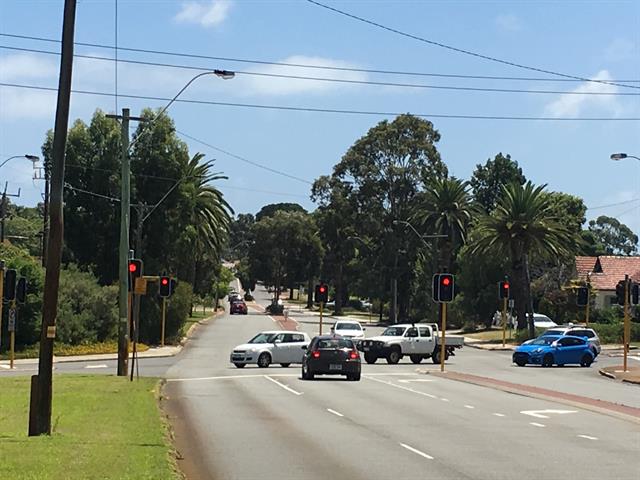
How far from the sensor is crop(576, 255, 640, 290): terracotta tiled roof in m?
91.0

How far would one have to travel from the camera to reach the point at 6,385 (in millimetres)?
27875

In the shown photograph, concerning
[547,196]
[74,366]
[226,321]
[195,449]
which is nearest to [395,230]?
[226,321]

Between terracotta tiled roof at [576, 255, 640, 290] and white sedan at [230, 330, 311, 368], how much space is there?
2031 inches

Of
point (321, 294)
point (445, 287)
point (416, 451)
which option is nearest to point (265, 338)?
point (321, 294)

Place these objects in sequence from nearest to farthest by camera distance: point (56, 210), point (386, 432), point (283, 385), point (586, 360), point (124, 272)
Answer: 1. point (56, 210)
2. point (386, 432)
3. point (283, 385)
4. point (124, 272)
5. point (586, 360)

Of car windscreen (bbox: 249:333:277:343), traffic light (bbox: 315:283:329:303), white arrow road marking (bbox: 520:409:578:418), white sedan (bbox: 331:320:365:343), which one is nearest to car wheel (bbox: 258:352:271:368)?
car windscreen (bbox: 249:333:277:343)

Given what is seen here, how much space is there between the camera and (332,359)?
108 feet

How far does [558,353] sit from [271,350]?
13.1m

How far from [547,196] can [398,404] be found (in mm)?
45992

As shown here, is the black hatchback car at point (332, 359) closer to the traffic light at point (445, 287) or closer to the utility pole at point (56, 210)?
the traffic light at point (445, 287)

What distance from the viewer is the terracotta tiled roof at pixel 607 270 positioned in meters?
91.0

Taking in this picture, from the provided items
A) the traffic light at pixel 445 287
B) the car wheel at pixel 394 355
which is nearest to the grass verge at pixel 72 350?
the car wheel at pixel 394 355

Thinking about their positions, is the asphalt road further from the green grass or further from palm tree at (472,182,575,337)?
palm tree at (472,182,575,337)

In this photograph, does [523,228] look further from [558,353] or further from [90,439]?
[90,439]
